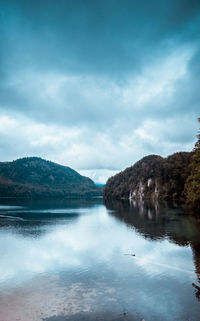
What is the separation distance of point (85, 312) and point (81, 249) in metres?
21.3

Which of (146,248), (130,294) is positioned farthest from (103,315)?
(146,248)

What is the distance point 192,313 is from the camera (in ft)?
54.3

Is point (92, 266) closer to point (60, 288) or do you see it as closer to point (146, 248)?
point (60, 288)

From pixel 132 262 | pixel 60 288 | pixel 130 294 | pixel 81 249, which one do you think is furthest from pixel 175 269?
pixel 81 249

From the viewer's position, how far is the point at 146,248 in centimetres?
3656

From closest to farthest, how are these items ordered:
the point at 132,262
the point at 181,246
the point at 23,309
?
1. the point at 23,309
2. the point at 132,262
3. the point at 181,246

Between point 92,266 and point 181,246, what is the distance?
15694 mm

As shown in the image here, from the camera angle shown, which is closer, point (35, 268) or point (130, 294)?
point (130, 294)

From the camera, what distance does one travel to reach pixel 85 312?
16.6 meters

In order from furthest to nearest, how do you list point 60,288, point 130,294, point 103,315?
point 60,288, point 130,294, point 103,315

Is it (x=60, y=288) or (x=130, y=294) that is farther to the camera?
(x=60, y=288)

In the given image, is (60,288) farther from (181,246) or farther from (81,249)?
(181,246)

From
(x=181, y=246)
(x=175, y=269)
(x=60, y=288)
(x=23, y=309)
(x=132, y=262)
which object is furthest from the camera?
(x=181, y=246)

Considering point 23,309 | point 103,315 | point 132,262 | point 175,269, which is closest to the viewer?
point 103,315
